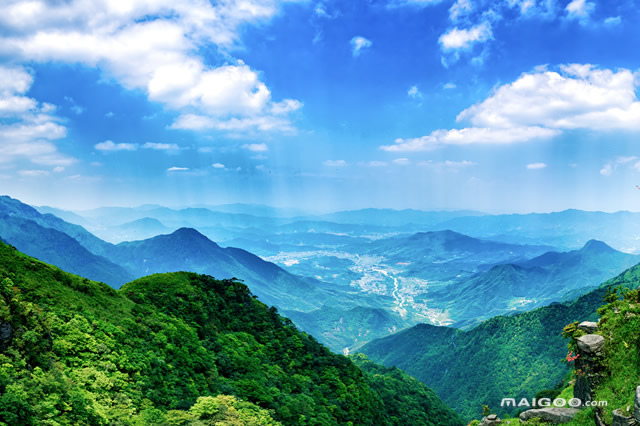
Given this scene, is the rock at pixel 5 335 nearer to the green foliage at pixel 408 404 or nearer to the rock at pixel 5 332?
the rock at pixel 5 332

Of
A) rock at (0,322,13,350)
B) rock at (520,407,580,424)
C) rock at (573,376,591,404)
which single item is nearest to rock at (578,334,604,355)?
rock at (573,376,591,404)

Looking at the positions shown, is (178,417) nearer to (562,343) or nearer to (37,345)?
(37,345)

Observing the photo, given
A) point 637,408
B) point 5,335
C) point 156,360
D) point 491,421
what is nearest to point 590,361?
point 637,408

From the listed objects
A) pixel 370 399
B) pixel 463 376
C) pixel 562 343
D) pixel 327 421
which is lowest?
pixel 463 376

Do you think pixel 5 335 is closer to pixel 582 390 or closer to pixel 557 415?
pixel 557 415

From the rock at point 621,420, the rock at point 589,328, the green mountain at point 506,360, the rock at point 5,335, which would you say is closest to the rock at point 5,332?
the rock at point 5,335

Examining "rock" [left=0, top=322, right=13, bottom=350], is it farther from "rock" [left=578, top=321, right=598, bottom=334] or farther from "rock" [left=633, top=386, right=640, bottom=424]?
"rock" [left=578, top=321, right=598, bottom=334]

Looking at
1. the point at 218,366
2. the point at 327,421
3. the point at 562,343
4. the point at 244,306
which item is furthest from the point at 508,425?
the point at 562,343
